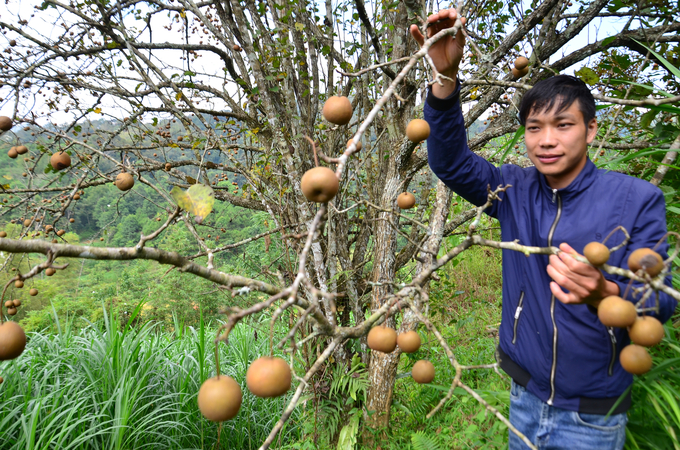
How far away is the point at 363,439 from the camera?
2959 millimetres

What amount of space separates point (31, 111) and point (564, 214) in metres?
3.84

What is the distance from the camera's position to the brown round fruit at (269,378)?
76cm

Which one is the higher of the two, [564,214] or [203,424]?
[564,214]

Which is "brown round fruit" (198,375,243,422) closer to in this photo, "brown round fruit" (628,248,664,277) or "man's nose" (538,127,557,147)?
"brown round fruit" (628,248,664,277)

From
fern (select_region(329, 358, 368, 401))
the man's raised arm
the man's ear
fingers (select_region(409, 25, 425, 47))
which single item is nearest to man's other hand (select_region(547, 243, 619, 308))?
the man's raised arm

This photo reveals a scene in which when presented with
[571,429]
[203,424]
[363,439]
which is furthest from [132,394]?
[571,429]

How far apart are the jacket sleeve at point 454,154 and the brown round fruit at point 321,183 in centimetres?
88

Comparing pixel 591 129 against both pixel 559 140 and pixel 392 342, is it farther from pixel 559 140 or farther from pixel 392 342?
pixel 392 342

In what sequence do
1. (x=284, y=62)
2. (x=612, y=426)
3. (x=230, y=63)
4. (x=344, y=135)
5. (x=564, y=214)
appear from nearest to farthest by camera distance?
(x=612, y=426) → (x=564, y=214) → (x=284, y=62) → (x=344, y=135) → (x=230, y=63)

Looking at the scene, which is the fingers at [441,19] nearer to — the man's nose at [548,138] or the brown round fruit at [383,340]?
the man's nose at [548,138]

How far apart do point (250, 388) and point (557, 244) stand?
4.03 feet

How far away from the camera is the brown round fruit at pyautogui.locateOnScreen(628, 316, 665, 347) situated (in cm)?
84

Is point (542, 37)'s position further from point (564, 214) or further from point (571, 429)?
point (571, 429)

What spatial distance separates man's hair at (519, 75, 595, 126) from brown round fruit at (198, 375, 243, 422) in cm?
144
